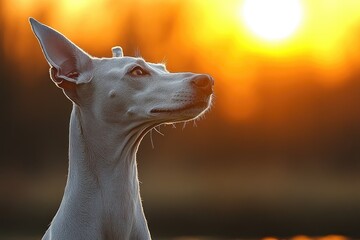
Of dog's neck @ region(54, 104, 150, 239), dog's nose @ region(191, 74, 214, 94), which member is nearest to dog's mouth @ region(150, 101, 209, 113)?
dog's nose @ region(191, 74, 214, 94)

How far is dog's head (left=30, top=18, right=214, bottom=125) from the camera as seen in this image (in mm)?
7266

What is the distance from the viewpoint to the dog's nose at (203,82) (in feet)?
23.6

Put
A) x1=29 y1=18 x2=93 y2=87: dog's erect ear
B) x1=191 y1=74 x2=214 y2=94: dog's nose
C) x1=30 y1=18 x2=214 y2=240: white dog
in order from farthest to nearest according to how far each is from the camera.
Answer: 1. x1=29 y1=18 x2=93 y2=87: dog's erect ear
2. x1=30 y1=18 x2=214 y2=240: white dog
3. x1=191 y1=74 x2=214 y2=94: dog's nose

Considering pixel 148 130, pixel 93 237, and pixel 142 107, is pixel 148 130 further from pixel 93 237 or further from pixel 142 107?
pixel 93 237

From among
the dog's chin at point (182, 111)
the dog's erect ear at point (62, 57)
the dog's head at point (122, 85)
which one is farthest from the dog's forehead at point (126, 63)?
the dog's chin at point (182, 111)

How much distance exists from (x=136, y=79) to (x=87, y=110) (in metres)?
0.57

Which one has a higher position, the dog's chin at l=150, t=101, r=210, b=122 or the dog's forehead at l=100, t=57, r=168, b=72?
the dog's forehead at l=100, t=57, r=168, b=72

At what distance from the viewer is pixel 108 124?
7559 millimetres

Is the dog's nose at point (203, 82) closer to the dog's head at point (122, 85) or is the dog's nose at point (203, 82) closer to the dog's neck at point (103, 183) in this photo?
the dog's head at point (122, 85)

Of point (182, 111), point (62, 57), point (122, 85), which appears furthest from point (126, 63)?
point (182, 111)

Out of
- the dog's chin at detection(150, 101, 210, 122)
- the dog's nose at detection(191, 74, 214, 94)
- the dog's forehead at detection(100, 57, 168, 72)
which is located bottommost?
the dog's chin at detection(150, 101, 210, 122)

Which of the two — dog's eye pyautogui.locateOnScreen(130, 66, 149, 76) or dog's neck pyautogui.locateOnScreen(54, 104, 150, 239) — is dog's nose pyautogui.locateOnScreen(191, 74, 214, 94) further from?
dog's neck pyautogui.locateOnScreen(54, 104, 150, 239)

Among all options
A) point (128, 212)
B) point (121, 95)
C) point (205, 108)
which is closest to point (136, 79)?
point (121, 95)

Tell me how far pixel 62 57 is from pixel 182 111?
141cm
